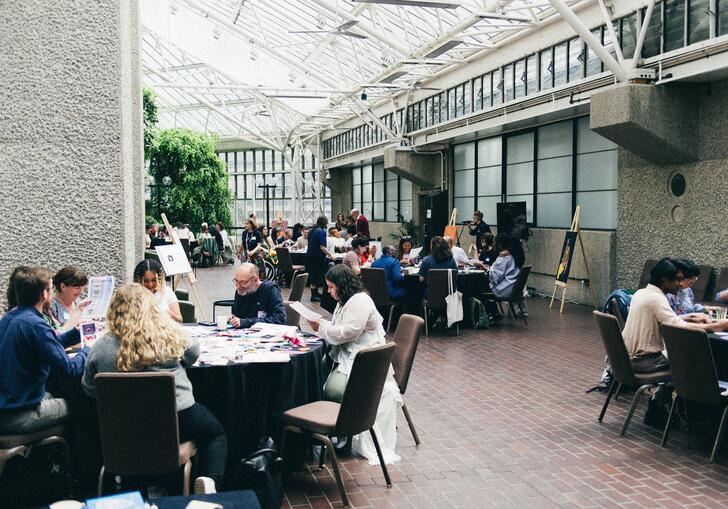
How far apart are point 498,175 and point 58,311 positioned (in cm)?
1447

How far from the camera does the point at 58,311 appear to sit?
5492 millimetres

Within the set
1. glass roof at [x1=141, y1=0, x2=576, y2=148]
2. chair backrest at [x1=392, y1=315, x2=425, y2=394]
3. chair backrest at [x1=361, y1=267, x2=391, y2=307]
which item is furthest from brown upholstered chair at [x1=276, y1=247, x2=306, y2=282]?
chair backrest at [x1=392, y1=315, x2=425, y2=394]

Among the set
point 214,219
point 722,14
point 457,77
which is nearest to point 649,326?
point 722,14

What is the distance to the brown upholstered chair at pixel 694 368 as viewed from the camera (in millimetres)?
5016

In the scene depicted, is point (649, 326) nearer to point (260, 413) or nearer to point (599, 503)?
point (599, 503)

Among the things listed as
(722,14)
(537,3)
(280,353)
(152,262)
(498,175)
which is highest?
(537,3)

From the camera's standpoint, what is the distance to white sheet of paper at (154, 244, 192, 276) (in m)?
8.41

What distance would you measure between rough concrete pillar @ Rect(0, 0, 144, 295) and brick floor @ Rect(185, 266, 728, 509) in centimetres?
266

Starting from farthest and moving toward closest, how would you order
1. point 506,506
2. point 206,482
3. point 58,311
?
point 58,311
point 506,506
point 206,482

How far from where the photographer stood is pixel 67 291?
5.32 meters

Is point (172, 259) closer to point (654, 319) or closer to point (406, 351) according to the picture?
point (406, 351)

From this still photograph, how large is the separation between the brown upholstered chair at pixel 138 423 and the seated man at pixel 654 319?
3.91 metres

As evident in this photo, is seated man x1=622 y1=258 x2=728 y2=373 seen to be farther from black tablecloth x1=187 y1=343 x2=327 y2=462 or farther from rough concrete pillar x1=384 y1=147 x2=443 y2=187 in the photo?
rough concrete pillar x1=384 y1=147 x2=443 y2=187

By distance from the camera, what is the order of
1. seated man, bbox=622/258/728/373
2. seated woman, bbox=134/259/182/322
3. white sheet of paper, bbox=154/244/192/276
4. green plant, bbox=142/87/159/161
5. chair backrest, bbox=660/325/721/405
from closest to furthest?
chair backrest, bbox=660/325/721/405
seated man, bbox=622/258/728/373
seated woman, bbox=134/259/182/322
white sheet of paper, bbox=154/244/192/276
green plant, bbox=142/87/159/161
